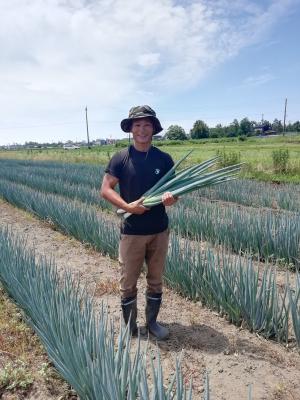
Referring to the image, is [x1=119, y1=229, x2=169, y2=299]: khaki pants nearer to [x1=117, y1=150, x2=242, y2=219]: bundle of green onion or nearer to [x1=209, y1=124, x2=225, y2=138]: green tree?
[x1=117, y1=150, x2=242, y2=219]: bundle of green onion

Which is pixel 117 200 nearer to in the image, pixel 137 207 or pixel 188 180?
pixel 137 207

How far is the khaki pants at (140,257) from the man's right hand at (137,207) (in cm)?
25

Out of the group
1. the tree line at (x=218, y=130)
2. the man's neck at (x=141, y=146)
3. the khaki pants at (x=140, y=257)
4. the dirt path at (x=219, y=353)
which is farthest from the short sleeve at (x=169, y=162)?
the tree line at (x=218, y=130)

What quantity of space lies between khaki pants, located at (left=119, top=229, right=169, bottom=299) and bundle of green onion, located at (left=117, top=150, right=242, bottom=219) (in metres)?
0.35

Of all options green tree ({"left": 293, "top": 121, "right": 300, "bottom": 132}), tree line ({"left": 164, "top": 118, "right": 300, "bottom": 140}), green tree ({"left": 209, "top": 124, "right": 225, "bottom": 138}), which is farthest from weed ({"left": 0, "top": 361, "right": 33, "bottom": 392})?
green tree ({"left": 293, "top": 121, "right": 300, "bottom": 132})

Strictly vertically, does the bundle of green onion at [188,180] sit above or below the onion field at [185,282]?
above

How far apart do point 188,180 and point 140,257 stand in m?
0.68

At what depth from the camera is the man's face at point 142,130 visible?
2594 mm

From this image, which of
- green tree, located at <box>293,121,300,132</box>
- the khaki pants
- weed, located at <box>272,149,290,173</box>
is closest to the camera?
the khaki pants

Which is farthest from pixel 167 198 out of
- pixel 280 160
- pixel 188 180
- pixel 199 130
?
pixel 199 130

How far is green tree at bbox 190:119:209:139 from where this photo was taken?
6284 cm

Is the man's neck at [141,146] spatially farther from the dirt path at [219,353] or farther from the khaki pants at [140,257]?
the dirt path at [219,353]

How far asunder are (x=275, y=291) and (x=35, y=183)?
29.7 ft

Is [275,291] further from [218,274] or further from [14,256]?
[14,256]
